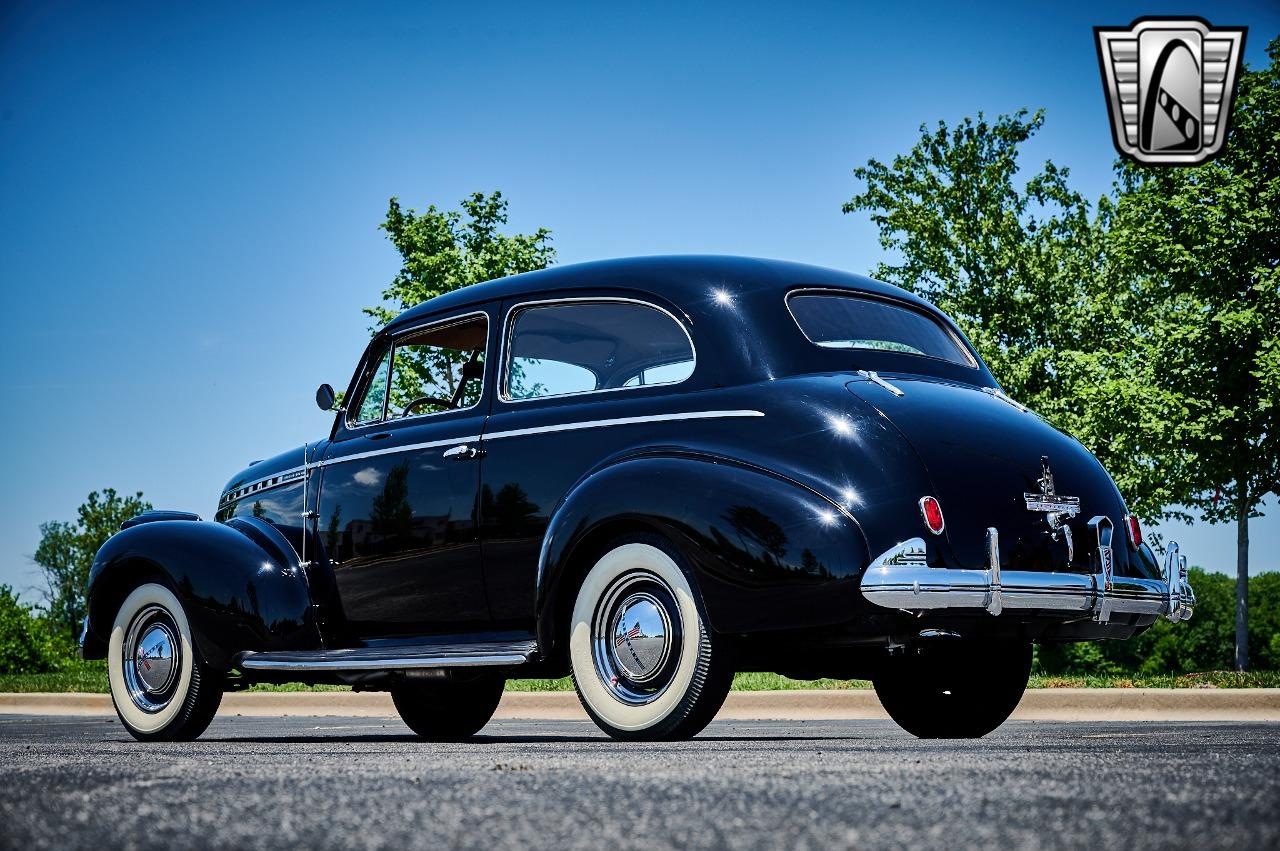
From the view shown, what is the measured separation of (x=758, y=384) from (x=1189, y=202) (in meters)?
17.5

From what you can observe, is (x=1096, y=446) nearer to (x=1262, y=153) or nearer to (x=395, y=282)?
(x=1262, y=153)

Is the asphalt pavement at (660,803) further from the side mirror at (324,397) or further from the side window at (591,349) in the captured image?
the side mirror at (324,397)

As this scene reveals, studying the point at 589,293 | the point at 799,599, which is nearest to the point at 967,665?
the point at 799,599

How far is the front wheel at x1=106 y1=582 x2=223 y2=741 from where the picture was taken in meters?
7.36

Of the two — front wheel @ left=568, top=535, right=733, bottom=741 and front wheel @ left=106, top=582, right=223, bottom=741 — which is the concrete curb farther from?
front wheel @ left=568, top=535, right=733, bottom=741

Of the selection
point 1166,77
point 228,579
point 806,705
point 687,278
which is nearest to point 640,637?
point 687,278

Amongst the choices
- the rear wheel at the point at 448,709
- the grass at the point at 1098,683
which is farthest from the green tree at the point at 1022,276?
the rear wheel at the point at 448,709

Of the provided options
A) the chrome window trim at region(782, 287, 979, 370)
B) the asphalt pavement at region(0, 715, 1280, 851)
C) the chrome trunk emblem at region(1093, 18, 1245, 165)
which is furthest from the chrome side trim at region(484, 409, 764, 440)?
the chrome trunk emblem at region(1093, 18, 1245, 165)

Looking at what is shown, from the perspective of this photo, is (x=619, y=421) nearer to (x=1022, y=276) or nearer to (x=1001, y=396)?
(x=1001, y=396)

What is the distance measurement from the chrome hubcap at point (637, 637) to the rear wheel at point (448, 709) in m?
2.90

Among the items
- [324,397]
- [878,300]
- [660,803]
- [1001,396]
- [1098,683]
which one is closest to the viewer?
[660,803]

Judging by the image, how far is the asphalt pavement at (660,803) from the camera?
96.5 inches

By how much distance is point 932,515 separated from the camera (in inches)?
199

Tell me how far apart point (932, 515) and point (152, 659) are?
4.62 meters
